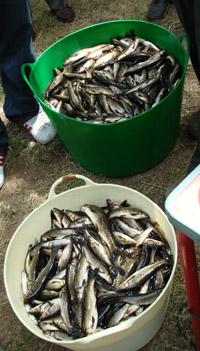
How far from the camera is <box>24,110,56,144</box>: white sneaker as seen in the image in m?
3.05

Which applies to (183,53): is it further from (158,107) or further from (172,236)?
(172,236)

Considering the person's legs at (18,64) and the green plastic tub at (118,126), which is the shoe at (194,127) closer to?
the green plastic tub at (118,126)

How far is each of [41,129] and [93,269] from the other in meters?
1.58

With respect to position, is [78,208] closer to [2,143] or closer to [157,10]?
[2,143]

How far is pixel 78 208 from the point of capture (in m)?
2.25

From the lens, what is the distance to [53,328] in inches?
67.5

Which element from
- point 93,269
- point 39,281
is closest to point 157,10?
point 93,269

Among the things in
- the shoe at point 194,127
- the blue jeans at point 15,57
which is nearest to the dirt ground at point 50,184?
the shoe at point 194,127

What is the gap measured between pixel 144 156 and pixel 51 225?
83 cm

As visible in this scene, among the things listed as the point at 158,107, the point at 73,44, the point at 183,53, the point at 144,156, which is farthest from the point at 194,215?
the point at 73,44

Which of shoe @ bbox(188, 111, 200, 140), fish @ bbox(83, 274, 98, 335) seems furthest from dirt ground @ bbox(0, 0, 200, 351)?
fish @ bbox(83, 274, 98, 335)

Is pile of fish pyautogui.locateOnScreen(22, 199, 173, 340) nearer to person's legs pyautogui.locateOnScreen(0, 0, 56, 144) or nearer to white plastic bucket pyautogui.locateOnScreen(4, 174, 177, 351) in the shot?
white plastic bucket pyautogui.locateOnScreen(4, 174, 177, 351)

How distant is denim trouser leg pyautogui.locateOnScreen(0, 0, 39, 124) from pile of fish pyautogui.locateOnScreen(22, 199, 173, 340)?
50.8 inches

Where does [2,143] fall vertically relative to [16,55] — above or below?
below
